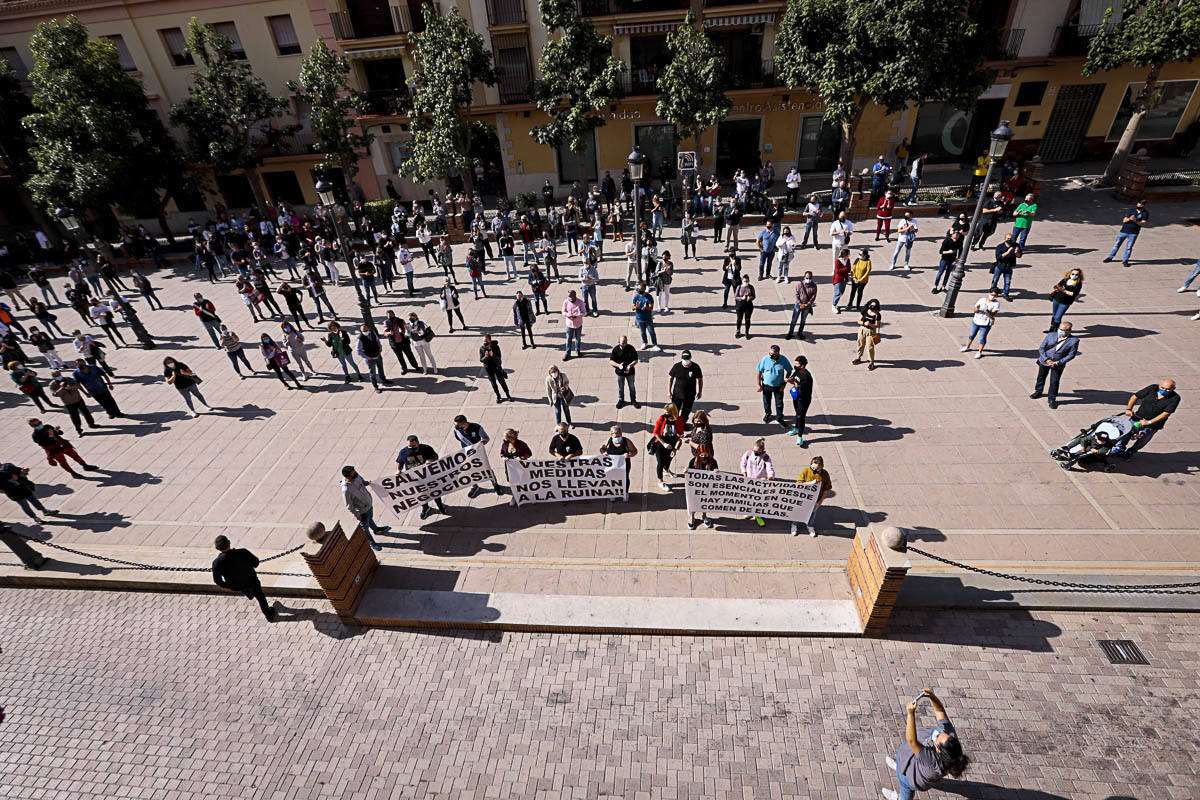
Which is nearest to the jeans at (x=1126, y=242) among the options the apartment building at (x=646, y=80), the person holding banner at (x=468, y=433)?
the apartment building at (x=646, y=80)

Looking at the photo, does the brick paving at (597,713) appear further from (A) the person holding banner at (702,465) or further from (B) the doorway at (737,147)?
(B) the doorway at (737,147)

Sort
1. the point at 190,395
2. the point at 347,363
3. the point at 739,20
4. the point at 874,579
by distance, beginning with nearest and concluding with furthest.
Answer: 1. the point at 874,579
2. the point at 190,395
3. the point at 347,363
4. the point at 739,20

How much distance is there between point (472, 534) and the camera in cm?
902

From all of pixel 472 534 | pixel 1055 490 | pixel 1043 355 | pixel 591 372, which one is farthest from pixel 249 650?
pixel 1043 355

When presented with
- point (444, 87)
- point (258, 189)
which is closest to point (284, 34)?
point (258, 189)

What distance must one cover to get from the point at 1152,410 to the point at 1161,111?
1083 inches

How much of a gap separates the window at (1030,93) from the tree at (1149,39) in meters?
4.08

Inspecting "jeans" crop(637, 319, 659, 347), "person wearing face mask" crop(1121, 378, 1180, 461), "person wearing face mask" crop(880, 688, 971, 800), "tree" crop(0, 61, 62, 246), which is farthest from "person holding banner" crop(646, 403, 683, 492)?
"tree" crop(0, 61, 62, 246)

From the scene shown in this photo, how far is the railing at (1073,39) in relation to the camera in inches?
965

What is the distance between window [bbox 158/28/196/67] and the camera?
93.6 feet

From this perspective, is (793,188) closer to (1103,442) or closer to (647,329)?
(647,329)

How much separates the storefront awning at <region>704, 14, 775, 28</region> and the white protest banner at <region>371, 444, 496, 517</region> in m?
24.3

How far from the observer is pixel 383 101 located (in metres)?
28.8

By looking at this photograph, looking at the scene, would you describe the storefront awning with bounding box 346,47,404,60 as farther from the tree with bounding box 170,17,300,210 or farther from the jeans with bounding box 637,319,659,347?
the jeans with bounding box 637,319,659,347
